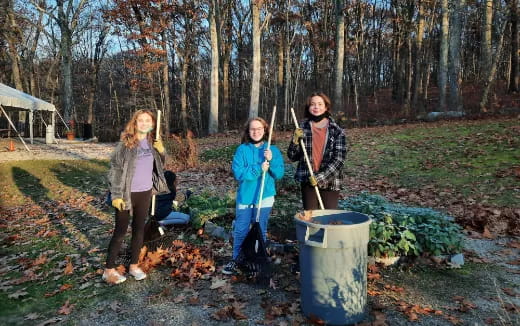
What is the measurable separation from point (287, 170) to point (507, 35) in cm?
2702

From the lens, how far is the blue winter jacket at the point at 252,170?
406 centimetres

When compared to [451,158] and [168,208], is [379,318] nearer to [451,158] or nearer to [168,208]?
[168,208]

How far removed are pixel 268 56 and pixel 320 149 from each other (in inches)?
1156

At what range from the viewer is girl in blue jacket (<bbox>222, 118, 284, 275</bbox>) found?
4.07m

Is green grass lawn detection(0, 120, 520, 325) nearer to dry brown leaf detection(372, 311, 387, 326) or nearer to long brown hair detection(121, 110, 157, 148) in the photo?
long brown hair detection(121, 110, 157, 148)

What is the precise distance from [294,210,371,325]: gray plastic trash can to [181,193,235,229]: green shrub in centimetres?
305

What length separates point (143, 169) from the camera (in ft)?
14.0

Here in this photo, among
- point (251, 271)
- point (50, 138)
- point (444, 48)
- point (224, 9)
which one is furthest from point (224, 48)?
point (251, 271)

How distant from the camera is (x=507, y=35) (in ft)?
89.4

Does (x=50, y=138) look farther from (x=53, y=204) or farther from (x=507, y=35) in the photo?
Answer: (x=507, y=35)

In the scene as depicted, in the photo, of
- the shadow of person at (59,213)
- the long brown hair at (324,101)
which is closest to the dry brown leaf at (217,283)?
the long brown hair at (324,101)

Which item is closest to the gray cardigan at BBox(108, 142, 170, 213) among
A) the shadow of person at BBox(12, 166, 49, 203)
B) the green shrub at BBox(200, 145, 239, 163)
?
the shadow of person at BBox(12, 166, 49, 203)

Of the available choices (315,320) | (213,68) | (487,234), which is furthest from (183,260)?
(213,68)

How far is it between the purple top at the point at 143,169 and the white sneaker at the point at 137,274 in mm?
964
